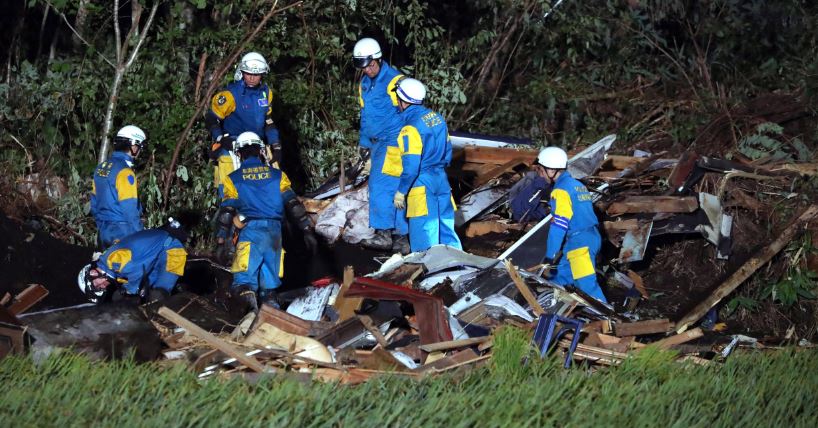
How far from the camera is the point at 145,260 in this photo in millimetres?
11219

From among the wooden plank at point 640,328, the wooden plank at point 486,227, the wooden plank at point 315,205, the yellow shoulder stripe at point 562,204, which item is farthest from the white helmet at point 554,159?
the wooden plank at point 315,205

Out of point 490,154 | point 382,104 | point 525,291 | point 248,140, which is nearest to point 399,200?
point 382,104

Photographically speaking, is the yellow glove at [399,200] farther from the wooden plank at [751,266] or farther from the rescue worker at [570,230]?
the wooden plank at [751,266]

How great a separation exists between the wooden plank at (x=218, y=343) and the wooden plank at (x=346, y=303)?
1.53m

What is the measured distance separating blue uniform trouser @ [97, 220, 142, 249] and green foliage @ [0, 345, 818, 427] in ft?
9.44

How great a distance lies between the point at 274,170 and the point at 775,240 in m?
5.83

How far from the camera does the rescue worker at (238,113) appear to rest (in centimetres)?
1312

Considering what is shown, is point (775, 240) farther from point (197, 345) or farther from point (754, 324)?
point (197, 345)

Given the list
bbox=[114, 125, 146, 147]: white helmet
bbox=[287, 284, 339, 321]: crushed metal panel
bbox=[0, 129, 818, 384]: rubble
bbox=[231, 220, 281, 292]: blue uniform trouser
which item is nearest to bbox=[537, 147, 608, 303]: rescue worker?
bbox=[0, 129, 818, 384]: rubble

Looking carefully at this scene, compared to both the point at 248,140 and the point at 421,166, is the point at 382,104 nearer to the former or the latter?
the point at 421,166

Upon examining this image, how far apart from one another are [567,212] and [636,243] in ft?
6.86

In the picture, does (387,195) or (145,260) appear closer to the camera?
(145,260)

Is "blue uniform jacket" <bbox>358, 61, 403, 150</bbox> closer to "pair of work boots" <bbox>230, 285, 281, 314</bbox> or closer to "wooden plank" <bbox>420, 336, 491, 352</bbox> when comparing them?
"pair of work boots" <bbox>230, 285, 281, 314</bbox>

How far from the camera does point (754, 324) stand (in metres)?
13.3
